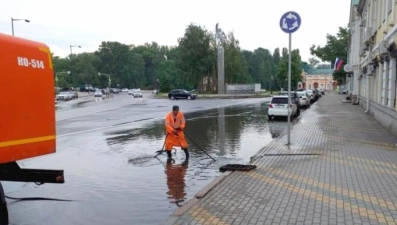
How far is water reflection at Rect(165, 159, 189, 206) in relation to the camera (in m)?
6.69

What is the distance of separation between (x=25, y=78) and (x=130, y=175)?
179 inches

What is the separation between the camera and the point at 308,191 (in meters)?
6.32

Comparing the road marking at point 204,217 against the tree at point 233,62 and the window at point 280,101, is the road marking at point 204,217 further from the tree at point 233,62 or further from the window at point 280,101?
the tree at point 233,62

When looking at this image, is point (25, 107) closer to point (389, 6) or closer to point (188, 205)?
point (188, 205)

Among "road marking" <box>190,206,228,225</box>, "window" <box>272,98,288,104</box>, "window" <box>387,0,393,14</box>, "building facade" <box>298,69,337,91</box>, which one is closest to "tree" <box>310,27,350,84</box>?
"window" <box>272,98,288,104</box>

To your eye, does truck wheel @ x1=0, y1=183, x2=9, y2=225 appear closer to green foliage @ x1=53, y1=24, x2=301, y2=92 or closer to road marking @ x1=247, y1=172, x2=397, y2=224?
road marking @ x1=247, y1=172, x2=397, y2=224

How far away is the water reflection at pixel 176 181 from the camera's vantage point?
263 inches

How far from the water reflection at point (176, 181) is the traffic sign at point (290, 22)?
473 cm

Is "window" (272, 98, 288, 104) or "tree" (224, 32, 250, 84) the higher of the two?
"tree" (224, 32, 250, 84)

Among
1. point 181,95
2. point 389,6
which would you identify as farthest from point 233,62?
point 389,6

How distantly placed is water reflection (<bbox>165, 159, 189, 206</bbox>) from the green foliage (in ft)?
196

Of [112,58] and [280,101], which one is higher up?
[112,58]

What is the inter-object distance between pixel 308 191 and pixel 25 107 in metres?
4.49

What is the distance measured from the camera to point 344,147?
1079cm
